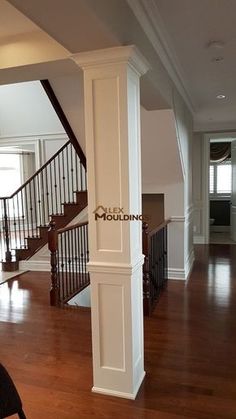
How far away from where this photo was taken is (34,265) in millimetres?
5625

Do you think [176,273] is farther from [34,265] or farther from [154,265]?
[34,265]

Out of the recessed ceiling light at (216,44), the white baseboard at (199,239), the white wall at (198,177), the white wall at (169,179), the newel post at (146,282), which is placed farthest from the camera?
the white baseboard at (199,239)

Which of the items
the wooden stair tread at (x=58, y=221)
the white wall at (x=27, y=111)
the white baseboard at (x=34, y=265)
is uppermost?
the white wall at (x=27, y=111)

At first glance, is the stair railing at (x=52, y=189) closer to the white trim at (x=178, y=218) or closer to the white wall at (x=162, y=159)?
the white wall at (x=162, y=159)

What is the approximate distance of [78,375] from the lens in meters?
2.53

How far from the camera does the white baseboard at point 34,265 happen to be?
560 cm

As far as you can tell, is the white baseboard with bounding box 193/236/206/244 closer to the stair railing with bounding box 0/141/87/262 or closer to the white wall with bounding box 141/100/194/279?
the white wall with bounding box 141/100/194/279

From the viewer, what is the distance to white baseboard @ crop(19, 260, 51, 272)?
560 cm

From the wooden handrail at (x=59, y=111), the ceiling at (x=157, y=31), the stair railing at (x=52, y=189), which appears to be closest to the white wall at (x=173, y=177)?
the ceiling at (x=157, y=31)

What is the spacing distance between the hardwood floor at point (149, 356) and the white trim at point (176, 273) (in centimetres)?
29

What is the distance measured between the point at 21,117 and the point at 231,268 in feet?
19.0

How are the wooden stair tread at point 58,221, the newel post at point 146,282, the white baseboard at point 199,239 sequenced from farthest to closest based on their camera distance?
the white baseboard at point 199,239 < the wooden stair tread at point 58,221 < the newel post at point 146,282

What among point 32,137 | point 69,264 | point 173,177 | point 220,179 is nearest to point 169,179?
point 173,177

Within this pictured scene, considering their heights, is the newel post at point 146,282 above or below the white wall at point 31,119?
below
